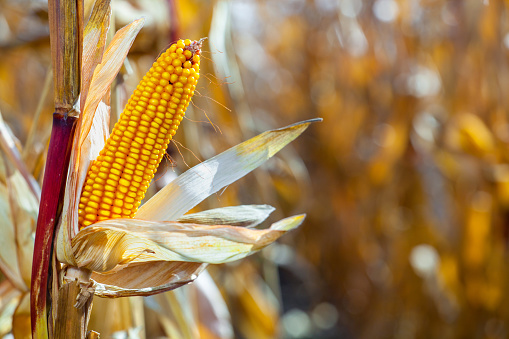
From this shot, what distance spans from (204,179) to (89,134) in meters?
0.16

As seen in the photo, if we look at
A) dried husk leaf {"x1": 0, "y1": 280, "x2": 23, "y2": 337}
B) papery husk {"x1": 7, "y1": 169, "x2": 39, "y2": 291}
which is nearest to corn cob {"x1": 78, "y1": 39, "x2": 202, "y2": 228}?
papery husk {"x1": 7, "y1": 169, "x2": 39, "y2": 291}

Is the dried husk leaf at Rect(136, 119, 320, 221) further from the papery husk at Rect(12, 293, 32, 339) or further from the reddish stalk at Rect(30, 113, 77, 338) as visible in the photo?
the papery husk at Rect(12, 293, 32, 339)

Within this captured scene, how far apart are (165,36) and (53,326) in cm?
90

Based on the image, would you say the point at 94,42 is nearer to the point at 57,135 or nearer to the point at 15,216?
the point at 57,135

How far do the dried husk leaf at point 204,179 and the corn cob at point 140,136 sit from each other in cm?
4

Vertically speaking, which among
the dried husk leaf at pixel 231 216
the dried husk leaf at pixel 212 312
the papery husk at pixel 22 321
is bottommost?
the dried husk leaf at pixel 212 312

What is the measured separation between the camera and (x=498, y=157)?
193 centimetres

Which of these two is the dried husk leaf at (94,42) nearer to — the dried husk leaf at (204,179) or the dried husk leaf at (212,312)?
the dried husk leaf at (204,179)

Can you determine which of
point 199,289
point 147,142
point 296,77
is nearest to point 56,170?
point 147,142

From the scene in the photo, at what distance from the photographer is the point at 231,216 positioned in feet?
2.04

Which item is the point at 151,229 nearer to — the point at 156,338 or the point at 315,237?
the point at 156,338

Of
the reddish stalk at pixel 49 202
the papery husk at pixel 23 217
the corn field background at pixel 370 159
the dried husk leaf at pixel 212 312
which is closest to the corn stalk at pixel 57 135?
the reddish stalk at pixel 49 202

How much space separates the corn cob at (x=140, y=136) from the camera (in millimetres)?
537

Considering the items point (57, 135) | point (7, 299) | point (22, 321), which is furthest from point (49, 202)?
point (7, 299)
